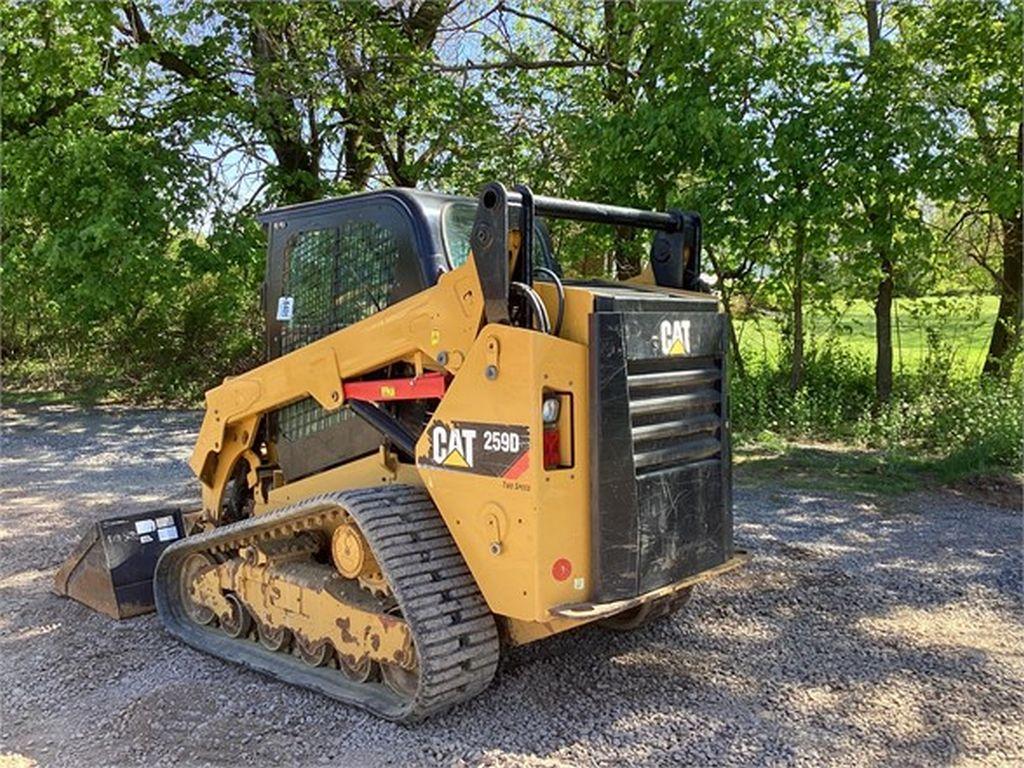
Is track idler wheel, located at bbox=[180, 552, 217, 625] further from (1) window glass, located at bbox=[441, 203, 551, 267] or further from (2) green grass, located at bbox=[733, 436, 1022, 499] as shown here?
(2) green grass, located at bbox=[733, 436, 1022, 499]

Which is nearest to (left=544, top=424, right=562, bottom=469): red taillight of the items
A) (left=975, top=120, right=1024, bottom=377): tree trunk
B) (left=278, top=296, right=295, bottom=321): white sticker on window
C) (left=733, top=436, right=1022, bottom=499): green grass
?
(left=278, top=296, right=295, bottom=321): white sticker on window

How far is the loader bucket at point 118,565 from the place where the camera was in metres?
5.01

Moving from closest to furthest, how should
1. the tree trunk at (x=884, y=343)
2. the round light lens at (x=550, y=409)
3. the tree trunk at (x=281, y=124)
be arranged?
the round light lens at (x=550, y=409)
the tree trunk at (x=884, y=343)
the tree trunk at (x=281, y=124)

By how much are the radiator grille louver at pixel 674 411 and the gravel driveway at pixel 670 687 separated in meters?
1.04

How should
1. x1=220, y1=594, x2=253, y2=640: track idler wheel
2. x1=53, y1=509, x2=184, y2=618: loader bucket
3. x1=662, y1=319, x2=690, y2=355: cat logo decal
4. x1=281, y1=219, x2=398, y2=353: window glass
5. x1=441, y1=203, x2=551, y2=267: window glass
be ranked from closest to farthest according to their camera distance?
1. x1=662, y1=319, x2=690, y2=355: cat logo decal
2. x1=441, y1=203, x2=551, y2=267: window glass
3. x1=281, y1=219, x2=398, y2=353: window glass
4. x1=220, y1=594, x2=253, y2=640: track idler wheel
5. x1=53, y1=509, x2=184, y2=618: loader bucket

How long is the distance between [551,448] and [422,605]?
0.78 m

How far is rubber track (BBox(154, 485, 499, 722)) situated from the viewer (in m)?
3.48

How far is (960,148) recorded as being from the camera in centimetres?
870

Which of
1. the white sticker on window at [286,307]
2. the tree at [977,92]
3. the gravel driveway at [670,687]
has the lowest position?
the gravel driveway at [670,687]

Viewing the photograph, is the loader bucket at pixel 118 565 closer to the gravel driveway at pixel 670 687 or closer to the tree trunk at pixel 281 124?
the gravel driveway at pixel 670 687

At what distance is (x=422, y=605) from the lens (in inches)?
138

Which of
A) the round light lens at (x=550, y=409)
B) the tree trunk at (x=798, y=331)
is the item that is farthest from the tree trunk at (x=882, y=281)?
the round light lens at (x=550, y=409)

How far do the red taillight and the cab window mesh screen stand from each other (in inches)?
47.4

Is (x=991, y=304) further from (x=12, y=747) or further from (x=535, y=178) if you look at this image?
(x=12, y=747)
